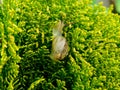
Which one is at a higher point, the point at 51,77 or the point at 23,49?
the point at 23,49

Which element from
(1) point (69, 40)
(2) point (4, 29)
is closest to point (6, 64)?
(2) point (4, 29)

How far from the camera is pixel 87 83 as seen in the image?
5.17 ft

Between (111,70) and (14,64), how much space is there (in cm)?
47

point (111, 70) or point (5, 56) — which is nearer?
point (5, 56)

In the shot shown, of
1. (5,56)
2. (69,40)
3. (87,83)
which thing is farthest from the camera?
(69,40)

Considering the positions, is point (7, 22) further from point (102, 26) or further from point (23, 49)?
point (102, 26)

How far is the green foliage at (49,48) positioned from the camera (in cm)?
154

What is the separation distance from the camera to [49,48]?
1671 mm

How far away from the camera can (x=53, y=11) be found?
5.69 ft

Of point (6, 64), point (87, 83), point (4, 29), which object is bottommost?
point (87, 83)

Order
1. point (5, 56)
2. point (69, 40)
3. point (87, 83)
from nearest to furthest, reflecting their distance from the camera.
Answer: point (5, 56) → point (87, 83) → point (69, 40)

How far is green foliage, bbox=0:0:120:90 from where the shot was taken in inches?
60.4

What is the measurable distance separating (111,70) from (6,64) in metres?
0.49

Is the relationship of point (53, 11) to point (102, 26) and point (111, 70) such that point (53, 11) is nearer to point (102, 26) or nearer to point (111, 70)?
point (102, 26)
